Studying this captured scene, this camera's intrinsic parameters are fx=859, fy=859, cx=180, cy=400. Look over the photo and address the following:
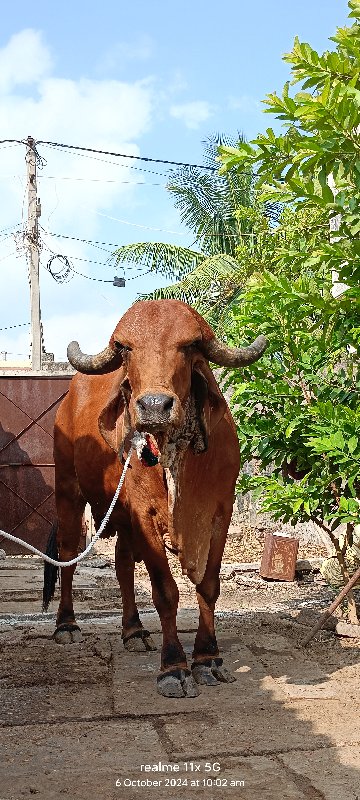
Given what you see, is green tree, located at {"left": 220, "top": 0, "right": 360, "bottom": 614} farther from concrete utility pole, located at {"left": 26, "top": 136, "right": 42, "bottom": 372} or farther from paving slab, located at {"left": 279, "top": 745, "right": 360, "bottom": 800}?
concrete utility pole, located at {"left": 26, "top": 136, "right": 42, "bottom": 372}

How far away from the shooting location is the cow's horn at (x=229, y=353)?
4.50m

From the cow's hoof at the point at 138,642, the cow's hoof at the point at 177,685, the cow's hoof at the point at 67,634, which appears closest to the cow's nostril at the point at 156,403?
the cow's hoof at the point at 177,685

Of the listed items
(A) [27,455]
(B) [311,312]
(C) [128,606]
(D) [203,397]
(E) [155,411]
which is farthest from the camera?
(A) [27,455]

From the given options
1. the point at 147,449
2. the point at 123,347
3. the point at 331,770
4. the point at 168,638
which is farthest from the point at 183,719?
the point at 123,347

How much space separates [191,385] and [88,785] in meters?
2.03

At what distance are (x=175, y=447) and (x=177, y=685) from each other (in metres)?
1.24

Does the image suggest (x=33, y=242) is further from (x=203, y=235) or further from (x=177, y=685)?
Result: (x=177, y=685)

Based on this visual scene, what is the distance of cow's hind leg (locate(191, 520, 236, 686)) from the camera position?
4.71 metres

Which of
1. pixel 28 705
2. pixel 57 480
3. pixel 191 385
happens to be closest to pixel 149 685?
pixel 28 705

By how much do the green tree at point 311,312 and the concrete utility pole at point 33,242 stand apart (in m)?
11.6

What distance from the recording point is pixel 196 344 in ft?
14.5

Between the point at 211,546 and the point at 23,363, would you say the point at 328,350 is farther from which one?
the point at 23,363

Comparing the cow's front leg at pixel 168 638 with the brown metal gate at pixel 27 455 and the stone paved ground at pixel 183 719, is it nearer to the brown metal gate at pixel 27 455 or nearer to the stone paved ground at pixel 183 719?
the stone paved ground at pixel 183 719

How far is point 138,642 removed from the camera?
5.53 metres
